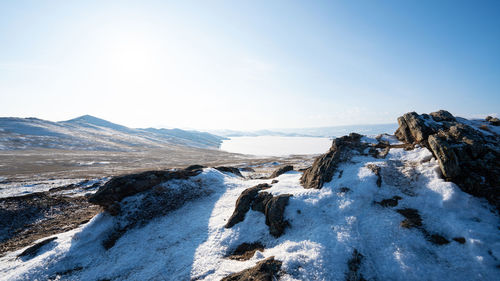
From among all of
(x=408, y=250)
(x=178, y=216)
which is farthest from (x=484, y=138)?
(x=178, y=216)

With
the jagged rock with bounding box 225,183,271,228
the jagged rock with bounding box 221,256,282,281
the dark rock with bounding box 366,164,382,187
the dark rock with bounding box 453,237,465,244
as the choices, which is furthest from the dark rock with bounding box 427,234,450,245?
the jagged rock with bounding box 225,183,271,228

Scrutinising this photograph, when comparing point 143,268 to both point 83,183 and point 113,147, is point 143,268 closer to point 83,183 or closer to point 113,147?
point 83,183

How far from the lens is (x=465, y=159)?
1509 cm

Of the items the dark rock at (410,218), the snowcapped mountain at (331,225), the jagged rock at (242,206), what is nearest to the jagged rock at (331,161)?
the snowcapped mountain at (331,225)

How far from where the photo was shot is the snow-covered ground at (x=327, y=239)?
11.0 m

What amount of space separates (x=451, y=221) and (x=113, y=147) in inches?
6222

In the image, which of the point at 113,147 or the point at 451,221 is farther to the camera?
the point at 113,147

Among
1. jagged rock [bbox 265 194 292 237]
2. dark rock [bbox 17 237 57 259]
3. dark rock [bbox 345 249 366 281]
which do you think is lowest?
dark rock [bbox 17 237 57 259]

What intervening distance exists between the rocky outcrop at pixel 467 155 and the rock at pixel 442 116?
145cm

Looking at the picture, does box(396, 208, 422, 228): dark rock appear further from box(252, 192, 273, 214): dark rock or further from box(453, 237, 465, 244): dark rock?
box(252, 192, 273, 214): dark rock

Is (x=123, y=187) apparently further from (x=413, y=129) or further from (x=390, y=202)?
(x=413, y=129)

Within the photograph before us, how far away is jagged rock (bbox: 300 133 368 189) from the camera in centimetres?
1872

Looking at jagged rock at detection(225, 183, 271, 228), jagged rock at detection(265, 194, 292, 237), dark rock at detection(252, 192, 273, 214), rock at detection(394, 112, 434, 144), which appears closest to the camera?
jagged rock at detection(265, 194, 292, 237)

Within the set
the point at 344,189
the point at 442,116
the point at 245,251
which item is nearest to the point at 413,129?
the point at 442,116
